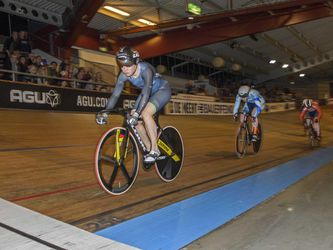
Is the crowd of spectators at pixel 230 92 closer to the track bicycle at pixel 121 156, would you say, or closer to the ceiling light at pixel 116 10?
the ceiling light at pixel 116 10

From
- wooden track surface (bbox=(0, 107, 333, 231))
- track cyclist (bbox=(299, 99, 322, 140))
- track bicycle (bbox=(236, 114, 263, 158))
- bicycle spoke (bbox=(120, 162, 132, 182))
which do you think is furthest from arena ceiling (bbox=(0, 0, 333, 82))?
bicycle spoke (bbox=(120, 162, 132, 182))

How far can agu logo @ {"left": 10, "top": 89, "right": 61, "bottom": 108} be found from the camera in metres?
11.6

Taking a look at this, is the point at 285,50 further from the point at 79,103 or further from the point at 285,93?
the point at 79,103

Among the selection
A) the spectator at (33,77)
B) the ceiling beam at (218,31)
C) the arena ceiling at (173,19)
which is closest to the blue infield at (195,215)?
the spectator at (33,77)

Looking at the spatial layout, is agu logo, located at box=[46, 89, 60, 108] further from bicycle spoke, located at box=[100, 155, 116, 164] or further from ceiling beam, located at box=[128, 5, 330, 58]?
ceiling beam, located at box=[128, 5, 330, 58]

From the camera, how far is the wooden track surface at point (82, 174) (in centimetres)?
355

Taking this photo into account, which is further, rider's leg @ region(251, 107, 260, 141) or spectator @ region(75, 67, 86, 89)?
spectator @ region(75, 67, 86, 89)

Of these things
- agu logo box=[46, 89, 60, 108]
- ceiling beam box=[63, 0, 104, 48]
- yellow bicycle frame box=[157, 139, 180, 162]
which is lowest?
yellow bicycle frame box=[157, 139, 180, 162]

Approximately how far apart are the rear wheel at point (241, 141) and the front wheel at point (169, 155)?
2464 millimetres

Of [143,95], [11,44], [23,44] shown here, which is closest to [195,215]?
[143,95]

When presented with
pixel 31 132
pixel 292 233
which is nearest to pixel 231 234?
pixel 292 233

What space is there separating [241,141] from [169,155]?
2.88 metres

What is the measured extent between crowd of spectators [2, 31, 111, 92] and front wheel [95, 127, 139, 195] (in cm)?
841

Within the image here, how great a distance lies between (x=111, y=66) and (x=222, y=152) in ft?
48.5
